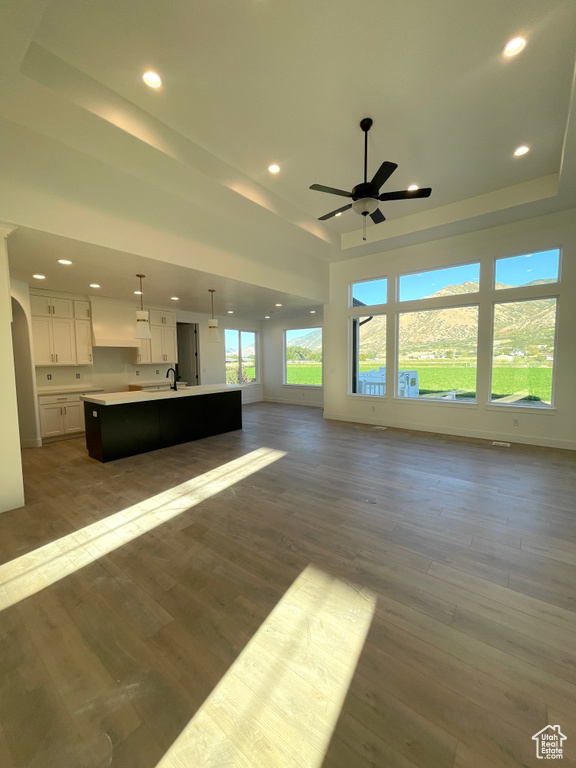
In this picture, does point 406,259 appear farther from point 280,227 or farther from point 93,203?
point 93,203

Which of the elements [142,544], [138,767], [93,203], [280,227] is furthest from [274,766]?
[280,227]

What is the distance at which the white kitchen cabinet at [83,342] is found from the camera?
5.85m

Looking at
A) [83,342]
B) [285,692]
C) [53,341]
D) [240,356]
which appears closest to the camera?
[285,692]

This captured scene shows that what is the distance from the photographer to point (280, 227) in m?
4.92

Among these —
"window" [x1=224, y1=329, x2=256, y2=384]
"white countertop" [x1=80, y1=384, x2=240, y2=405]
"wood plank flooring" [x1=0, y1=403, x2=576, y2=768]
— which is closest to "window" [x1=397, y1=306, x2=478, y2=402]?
"wood plank flooring" [x1=0, y1=403, x2=576, y2=768]

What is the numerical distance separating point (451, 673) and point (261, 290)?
5454 millimetres

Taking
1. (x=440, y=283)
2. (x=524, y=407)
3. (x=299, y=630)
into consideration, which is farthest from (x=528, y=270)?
(x=299, y=630)

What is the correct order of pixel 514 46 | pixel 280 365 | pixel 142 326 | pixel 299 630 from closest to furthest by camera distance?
1. pixel 299 630
2. pixel 514 46
3. pixel 142 326
4. pixel 280 365

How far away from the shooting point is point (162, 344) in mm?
7238

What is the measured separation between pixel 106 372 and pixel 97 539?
484 cm

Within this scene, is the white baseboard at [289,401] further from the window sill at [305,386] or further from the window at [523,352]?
the window at [523,352]

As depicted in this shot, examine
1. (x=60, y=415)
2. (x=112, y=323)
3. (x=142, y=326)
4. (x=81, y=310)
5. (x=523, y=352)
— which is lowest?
(x=60, y=415)

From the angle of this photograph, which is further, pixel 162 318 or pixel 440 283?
pixel 162 318

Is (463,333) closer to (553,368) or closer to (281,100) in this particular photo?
(553,368)
